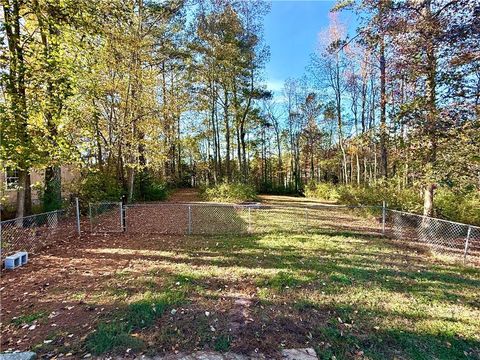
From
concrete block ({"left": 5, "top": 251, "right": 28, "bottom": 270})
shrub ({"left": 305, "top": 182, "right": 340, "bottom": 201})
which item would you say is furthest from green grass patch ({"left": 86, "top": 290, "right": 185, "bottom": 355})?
shrub ({"left": 305, "top": 182, "right": 340, "bottom": 201})

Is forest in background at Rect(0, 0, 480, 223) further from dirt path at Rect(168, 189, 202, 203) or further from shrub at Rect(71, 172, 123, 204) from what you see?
dirt path at Rect(168, 189, 202, 203)

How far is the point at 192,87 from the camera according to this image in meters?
16.1

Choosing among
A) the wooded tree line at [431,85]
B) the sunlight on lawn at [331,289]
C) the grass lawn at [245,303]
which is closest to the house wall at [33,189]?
the grass lawn at [245,303]

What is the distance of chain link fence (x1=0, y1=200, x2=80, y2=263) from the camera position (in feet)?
17.0

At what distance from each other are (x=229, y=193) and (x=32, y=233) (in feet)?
33.6

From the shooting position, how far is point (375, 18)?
22.1 ft

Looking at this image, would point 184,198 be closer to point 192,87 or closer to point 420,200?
point 192,87

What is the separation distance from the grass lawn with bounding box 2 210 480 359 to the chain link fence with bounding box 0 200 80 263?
612 mm

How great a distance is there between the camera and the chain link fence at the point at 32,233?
518 cm

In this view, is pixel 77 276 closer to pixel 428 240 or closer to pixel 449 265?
pixel 449 265

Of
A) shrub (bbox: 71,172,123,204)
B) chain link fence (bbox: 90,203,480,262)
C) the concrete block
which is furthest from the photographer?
shrub (bbox: 71,172,123,204)

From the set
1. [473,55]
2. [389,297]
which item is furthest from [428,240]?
[473,55]

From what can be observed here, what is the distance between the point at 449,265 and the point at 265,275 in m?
4.01

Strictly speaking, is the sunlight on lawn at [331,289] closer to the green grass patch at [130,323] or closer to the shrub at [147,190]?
the green grass patch at [130,323]
